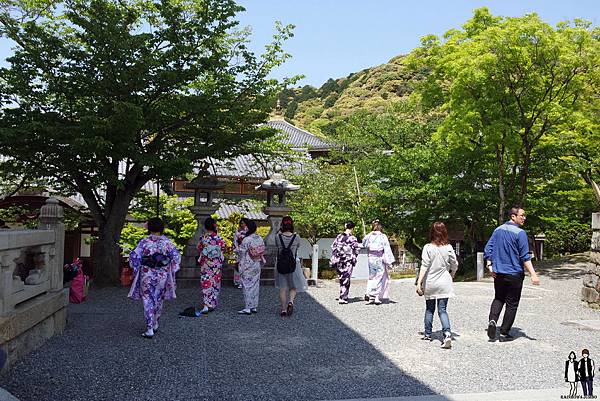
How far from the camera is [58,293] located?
23.6ft

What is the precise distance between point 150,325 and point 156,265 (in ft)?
2.53

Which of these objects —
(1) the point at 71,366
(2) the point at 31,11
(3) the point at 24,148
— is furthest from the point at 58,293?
(2) the point at 31,11

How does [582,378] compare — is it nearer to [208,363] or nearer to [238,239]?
[208,363]

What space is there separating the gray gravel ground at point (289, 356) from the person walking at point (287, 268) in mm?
330

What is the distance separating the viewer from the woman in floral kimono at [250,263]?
892cm

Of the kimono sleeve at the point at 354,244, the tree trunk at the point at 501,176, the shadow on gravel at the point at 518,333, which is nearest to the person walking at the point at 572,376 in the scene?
the shadow on gravel at the point at 518,333

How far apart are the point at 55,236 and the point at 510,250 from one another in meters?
5.93

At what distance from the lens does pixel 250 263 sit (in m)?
9.11

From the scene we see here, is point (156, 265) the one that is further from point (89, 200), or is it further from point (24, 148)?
point (89, 200)

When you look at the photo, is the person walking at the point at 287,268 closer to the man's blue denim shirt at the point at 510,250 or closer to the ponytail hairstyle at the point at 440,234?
the ponytail hairstyle at the point at 440,234

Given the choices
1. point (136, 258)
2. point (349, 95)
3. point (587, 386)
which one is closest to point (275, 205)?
point (136, 258)

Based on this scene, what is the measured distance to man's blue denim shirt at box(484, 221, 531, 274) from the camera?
22.2 ft

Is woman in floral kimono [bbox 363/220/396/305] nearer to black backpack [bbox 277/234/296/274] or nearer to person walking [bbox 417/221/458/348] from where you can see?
black backpack [bbox 277/234/296/274]

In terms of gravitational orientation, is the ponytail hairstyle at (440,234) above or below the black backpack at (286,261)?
above
